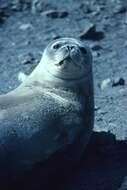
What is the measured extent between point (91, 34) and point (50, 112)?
2754 millimetres

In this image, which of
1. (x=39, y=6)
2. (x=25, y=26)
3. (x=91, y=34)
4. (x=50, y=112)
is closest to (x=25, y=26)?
(x=25, y=26)

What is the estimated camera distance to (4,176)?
311 centimetres

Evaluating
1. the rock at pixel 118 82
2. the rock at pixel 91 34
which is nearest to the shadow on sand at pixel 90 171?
the rock at pixel 118 82

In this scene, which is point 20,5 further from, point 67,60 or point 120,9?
point 67,60

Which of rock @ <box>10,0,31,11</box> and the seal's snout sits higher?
rock @ <box>10,0,31,11</box>

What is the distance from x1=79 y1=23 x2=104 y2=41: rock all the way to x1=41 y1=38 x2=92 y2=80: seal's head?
2229 mm

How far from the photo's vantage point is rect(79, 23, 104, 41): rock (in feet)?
19.6

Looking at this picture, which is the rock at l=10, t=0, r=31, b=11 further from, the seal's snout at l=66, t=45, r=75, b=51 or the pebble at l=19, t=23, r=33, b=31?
the seal's snout at l=66, t=45, r=75, b=51

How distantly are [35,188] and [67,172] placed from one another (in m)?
0.29

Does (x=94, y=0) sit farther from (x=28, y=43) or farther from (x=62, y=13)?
(x=28, y=43)

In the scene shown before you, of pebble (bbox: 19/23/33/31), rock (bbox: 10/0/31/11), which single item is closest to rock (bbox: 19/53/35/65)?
pebble (bbox: 19/23/33/31)

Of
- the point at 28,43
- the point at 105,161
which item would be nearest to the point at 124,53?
the point at 28,43

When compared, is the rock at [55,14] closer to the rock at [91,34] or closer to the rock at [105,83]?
the rock at [91,34]

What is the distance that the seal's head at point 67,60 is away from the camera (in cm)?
358
